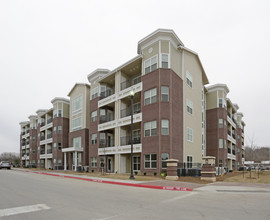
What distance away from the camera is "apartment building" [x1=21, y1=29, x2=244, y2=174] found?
83.7 feet

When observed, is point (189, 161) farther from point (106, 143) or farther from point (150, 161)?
point (106, 143)

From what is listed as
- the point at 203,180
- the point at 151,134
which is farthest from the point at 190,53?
the point at 203,180

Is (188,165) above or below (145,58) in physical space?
below

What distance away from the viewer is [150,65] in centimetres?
2734

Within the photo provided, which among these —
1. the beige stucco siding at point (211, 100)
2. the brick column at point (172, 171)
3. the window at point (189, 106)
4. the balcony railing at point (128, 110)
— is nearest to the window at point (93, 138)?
the balcony railing at point (128, 110)

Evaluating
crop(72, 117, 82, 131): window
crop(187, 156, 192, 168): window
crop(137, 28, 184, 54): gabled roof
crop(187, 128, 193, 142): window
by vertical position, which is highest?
crop(137, 28, 184, 54): gabled roof

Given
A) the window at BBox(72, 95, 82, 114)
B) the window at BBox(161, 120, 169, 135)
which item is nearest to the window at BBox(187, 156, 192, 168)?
the window at BBox(161, 120, 169, 135)

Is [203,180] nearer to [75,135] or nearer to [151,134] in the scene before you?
[151,134]

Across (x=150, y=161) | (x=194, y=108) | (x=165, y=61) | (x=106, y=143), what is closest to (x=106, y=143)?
(x=106, y=143)

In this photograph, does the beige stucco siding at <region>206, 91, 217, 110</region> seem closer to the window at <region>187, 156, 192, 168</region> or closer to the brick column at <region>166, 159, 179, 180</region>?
the window at <region>187, 156, 192, 168</region>

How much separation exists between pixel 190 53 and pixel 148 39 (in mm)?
7134

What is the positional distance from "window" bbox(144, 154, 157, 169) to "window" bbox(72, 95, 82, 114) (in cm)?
2125

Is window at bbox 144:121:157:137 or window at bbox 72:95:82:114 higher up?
window at bbox 72:95:82:114

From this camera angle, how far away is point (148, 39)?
27453 millimetres
